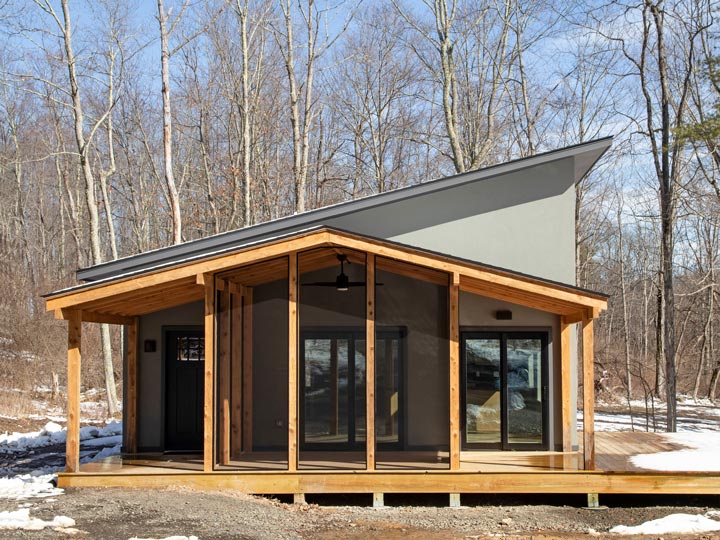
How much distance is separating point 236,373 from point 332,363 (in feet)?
Answer: 4.09

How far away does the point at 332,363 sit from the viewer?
33.4ft

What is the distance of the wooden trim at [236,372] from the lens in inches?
405

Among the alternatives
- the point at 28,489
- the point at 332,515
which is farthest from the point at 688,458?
the point at 28,489

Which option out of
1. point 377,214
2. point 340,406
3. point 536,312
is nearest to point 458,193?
point 377,214

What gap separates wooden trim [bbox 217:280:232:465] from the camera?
10.1 metres

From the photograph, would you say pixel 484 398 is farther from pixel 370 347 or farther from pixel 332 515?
pixel 332 515

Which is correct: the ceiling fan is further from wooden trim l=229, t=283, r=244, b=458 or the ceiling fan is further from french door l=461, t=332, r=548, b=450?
french door l=461, t=332, r=548, b=450

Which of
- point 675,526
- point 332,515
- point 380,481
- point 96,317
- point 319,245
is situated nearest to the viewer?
point 675,526

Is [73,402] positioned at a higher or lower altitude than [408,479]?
higher

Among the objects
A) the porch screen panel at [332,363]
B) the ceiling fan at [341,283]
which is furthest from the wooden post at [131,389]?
the ceiling fan at [341,283]

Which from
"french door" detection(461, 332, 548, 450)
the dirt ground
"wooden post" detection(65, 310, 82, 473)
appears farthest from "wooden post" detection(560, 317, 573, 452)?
"wooden post" detection(65, 310, 82, 473)

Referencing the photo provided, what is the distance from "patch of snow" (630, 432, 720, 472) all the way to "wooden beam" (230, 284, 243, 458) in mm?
5038

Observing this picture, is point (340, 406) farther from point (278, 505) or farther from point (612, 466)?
point (612, 466)

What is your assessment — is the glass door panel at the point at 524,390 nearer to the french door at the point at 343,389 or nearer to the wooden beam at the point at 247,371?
the french door at the point at 343,389
